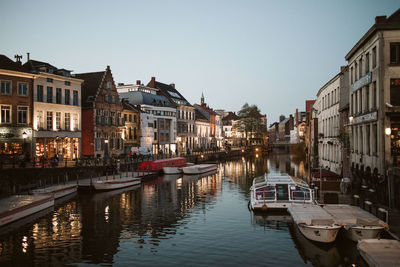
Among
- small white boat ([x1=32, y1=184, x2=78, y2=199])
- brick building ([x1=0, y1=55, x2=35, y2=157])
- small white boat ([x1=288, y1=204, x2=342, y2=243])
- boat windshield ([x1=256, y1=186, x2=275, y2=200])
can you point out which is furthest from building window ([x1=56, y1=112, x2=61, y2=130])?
small white boat ([x1=288, y1=204, x2=342, y2=243])

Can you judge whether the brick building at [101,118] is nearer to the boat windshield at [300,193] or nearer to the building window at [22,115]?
the building window at [22,115]

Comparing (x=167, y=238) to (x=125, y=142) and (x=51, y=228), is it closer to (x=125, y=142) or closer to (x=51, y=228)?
(x=51, y=228)

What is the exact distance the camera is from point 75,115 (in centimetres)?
5206

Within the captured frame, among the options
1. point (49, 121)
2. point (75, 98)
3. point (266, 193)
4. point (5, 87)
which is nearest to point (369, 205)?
point (266, 193)

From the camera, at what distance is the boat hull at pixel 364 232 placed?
1747 centimetres

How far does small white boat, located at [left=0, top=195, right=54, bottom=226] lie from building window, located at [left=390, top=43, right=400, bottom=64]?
89.3 ft

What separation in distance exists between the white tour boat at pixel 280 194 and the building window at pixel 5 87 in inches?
1187

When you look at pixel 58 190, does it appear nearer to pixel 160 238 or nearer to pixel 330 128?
pixel 160 238

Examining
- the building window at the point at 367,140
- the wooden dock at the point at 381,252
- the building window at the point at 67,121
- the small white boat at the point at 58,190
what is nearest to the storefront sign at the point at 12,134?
the building window at the point at 67,121

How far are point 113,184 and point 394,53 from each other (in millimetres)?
27990

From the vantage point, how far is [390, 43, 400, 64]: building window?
26.5 metres

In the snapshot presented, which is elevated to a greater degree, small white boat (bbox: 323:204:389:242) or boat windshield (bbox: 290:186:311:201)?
boat windshield (bbox: 290:186:311:201)

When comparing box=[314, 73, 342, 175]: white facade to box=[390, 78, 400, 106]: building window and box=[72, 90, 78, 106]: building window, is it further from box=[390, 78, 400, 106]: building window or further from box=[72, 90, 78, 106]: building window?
box=[72, 90, 78, 106]: building window

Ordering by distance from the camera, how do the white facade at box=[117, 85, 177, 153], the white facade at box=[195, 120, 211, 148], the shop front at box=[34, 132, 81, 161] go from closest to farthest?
1. the shop front at box=[34, 132, 81, 161]
2. the white facade at box=[117, 85, 177, 153]
3. the white facade at box=[195, 120, 211, 148]
